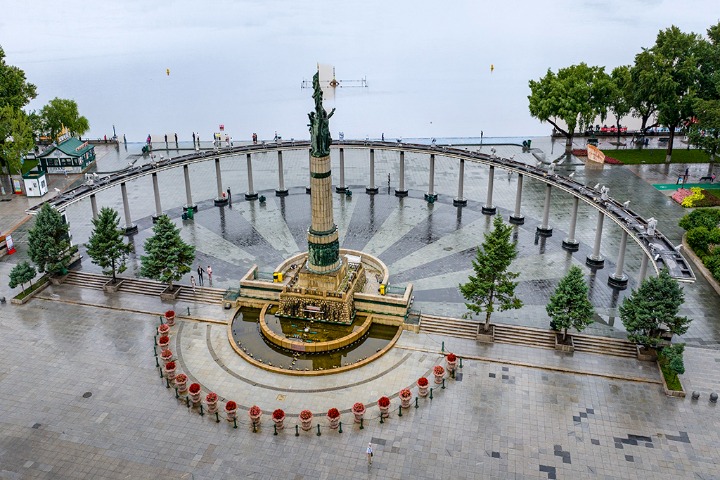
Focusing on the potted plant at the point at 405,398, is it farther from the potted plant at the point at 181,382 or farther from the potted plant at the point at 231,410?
the potted plant at the point at 181,382

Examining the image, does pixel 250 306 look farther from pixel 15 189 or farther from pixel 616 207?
pixel 15 189

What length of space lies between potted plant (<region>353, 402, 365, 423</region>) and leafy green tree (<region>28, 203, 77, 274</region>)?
91.5ft

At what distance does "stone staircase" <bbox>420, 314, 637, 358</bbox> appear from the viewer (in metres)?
39.6

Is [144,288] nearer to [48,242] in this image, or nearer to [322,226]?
[48,242]

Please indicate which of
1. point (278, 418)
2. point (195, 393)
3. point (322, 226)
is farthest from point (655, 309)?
point (195, 393)

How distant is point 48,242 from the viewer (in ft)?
154

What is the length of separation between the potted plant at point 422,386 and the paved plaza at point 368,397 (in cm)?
62

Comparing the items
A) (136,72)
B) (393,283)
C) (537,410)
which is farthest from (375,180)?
(136,72)

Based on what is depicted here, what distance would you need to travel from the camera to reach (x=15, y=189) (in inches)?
2699

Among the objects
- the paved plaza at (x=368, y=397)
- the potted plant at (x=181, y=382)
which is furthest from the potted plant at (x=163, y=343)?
the potted plant at (x=181, y=382)

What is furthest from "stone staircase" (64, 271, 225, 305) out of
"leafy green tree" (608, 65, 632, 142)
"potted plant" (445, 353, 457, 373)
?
"leafy green tree" (608, 65, 632, 142)

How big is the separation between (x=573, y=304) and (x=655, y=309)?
472 cm

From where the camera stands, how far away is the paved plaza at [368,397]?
103ft

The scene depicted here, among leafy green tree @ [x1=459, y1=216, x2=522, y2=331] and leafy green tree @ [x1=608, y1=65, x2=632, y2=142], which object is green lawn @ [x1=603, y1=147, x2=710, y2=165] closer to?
leafy green tree @ [x1=608, y1=65, x2=632, y2=142]
